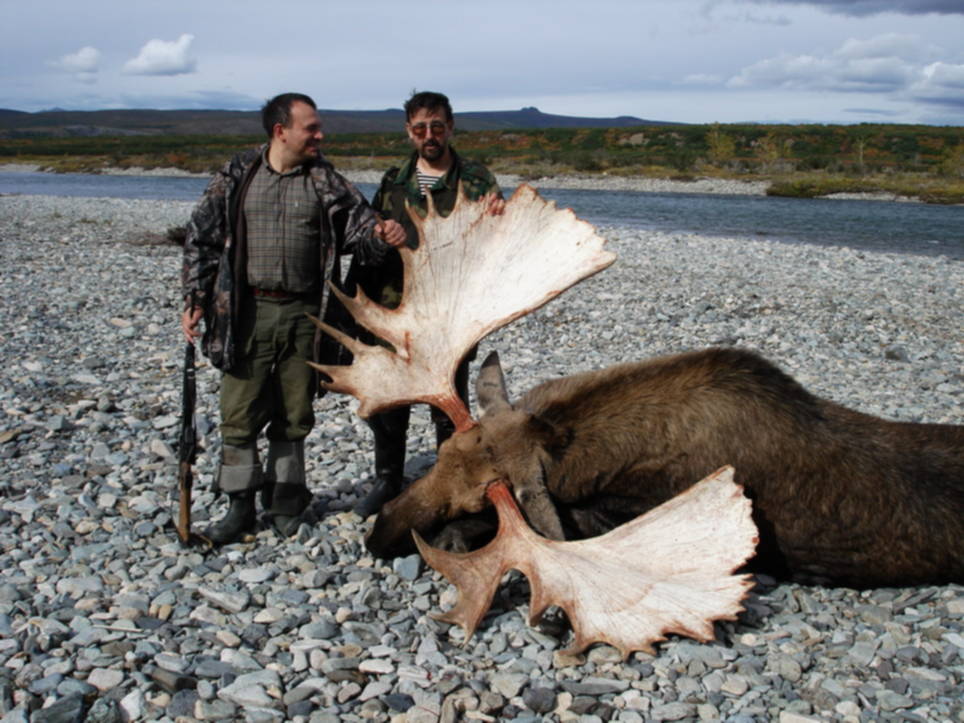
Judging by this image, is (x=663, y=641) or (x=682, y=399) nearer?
(x=663, y=641)

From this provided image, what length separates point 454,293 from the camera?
5188mm

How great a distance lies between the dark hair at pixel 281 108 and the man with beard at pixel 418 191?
2.36 feet

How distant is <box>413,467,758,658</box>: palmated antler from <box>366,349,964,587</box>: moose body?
11.1 inches

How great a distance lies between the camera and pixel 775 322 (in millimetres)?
12039

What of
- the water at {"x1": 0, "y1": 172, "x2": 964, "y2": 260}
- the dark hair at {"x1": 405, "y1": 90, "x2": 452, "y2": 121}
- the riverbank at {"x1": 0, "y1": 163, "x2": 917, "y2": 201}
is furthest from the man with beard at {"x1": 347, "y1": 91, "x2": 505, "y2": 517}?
the riverbank at {"x1": 0, "y1": 163, "x2": 917, "y2": 201}

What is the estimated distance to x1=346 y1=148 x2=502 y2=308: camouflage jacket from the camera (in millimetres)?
5547

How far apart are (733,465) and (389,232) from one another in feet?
7.04

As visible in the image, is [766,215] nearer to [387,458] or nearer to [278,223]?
[387,458]

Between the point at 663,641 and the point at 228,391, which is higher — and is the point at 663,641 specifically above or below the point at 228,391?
below

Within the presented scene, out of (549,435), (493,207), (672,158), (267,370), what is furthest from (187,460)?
(672,158)

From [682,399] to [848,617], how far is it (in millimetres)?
1312

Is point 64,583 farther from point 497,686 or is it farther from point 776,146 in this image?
point 776,146

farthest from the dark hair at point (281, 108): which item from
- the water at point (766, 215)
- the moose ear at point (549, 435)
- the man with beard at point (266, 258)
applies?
the water at point (766, 215)

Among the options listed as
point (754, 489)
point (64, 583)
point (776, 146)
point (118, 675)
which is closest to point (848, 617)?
point (754, 489)
